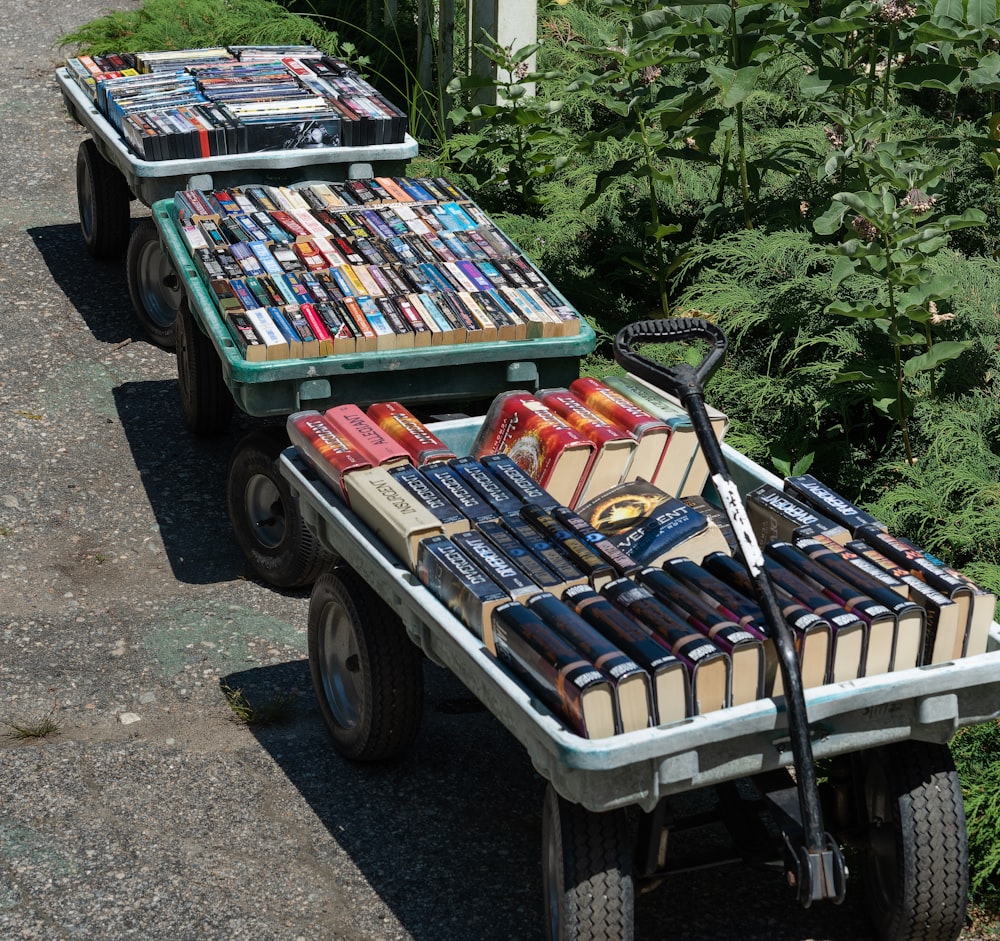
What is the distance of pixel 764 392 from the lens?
19.4 ft

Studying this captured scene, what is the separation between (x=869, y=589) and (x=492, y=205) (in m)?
5.15

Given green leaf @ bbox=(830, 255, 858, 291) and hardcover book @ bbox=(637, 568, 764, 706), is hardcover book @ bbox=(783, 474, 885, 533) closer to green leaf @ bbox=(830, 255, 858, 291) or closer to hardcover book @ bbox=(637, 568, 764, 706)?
hardcover book @ bbox=(637, 568, 764, 706)

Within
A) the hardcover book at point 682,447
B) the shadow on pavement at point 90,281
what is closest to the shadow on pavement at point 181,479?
the shadow on pavement at point 90,281

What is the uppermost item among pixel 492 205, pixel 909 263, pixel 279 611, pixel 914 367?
pixel 909 263

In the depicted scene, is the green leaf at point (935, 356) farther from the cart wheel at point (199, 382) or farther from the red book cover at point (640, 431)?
the cart wheel at point (199, 382)

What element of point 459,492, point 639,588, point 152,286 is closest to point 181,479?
point 152,286

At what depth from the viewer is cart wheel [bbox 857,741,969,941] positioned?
11.9ft

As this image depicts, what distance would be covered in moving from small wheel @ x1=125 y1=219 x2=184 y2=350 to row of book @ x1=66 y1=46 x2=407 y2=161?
0.61 meters

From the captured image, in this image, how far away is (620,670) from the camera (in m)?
3.23

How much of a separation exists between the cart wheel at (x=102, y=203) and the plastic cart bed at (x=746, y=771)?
487cm

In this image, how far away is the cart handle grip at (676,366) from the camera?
12.8 ft

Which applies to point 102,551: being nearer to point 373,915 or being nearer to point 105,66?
point 373,915

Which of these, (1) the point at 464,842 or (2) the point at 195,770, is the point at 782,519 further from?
(2) the point at 195,770

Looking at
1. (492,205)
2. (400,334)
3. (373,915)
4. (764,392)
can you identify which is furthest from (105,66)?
(373,915)
